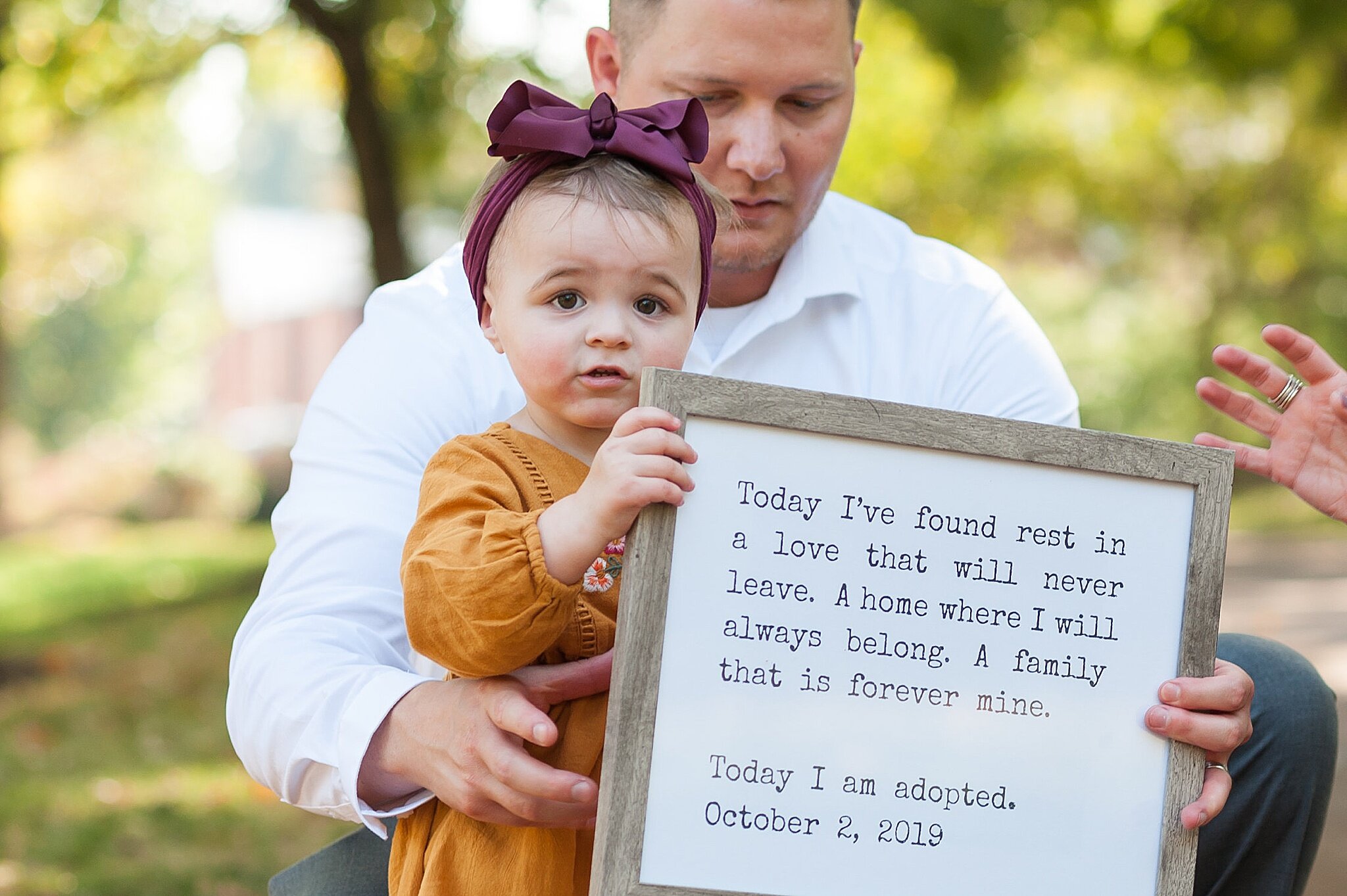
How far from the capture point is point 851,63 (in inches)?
108

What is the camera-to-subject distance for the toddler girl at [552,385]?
1.70 m

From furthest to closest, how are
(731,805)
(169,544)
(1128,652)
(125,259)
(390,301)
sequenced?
(125,259) < (169,544) < (390,301) < (1128,652) < (731,805)

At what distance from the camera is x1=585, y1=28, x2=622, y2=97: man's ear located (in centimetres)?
281

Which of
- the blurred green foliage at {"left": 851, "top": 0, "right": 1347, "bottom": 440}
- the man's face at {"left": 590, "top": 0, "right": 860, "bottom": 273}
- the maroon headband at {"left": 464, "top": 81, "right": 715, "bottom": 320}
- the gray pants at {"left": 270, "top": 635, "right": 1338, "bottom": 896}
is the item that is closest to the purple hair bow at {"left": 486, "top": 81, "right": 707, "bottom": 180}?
the maroon headband at {"left": 464, "top": 81, "right": 715, "bottom": 320}

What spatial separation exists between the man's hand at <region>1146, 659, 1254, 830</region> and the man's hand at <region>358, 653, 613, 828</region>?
2.46ft

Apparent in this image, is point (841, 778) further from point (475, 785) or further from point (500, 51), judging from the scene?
point (500, 51)

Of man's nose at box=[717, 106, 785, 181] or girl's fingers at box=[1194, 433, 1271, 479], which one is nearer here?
girl's fingers at box=[1194, 433, 1271, 479]

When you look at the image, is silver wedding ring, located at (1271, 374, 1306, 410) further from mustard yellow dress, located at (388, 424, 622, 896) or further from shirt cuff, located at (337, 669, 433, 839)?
shirt cuff, located at (337, 669, 433, 839)

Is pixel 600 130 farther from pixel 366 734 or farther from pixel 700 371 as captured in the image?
pixel 366 734

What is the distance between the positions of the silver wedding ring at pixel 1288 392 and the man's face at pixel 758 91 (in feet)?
3.09

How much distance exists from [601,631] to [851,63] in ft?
4.67

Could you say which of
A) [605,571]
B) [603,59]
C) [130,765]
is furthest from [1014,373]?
[130,765]

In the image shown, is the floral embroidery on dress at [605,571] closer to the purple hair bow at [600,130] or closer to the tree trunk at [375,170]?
the purple hair bow at [600,130]

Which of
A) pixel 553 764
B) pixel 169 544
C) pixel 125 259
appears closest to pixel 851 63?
pixel 553 764
